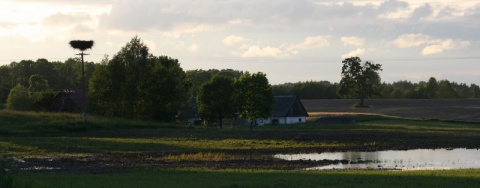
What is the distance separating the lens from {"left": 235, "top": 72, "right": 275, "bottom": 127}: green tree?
106m

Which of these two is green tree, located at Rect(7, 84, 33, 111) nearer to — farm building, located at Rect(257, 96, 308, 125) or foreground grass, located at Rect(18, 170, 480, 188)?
farm building, located at Rect(257, 96, 308, 125)

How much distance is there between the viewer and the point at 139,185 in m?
29.1

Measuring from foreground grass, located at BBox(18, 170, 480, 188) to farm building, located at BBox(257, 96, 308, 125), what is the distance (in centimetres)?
10076

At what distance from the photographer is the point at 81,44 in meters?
93.1

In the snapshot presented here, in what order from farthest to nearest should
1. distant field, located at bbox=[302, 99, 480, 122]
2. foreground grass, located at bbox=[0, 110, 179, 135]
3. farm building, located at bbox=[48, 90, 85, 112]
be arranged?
distant field, located at bbox=[302, 99, 480, 122] → farm building, located at bbox=[48, 90, 85, 112] → foreground grass, located at bbox=[0, 110, 179, 135]

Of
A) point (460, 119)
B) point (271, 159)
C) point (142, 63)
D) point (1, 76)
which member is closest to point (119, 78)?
point (142, 63)

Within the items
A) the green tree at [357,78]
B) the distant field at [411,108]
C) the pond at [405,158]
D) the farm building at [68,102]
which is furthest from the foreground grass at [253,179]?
the green tree at [357,78]

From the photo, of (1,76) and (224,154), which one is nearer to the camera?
(224,154)

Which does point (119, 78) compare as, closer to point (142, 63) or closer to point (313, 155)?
point (142, 63)

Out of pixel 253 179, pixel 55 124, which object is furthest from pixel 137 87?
pixel 253 179

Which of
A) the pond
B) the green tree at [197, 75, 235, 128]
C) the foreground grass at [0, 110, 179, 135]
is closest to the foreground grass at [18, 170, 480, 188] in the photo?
the pond

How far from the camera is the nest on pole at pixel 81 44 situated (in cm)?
9262

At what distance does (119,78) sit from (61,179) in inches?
3127

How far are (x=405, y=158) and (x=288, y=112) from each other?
86040mm
